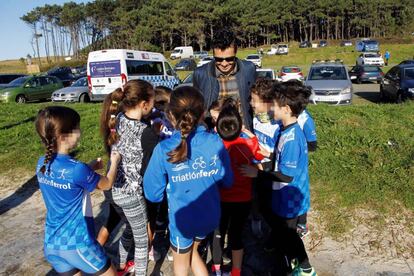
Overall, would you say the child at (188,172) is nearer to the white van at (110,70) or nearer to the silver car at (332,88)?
the silver car at (332,88)

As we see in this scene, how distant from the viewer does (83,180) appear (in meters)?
2.16

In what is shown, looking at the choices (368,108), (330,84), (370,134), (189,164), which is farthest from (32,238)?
(330,84)

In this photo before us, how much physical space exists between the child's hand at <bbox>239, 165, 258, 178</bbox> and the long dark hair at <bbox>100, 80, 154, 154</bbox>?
87 cm

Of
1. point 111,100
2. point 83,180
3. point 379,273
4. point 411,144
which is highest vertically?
point 111,100

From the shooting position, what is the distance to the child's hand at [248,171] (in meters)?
2.60

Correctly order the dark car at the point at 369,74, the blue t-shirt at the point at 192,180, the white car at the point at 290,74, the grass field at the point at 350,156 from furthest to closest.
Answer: the dark car at the point at 369,74 → the white car at the point at 290,74 → the grass field at the point at 350,156 → the blue t-shirt at the point at 192,180

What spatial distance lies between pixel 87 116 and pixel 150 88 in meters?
7.26

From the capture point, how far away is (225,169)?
2.37m

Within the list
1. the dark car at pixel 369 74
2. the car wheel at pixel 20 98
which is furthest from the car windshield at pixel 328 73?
the car wheel at pixel 20 98

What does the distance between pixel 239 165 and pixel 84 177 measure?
110cm

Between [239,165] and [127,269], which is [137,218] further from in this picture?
[239,165]

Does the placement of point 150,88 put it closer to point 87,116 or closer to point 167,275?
point 167,275

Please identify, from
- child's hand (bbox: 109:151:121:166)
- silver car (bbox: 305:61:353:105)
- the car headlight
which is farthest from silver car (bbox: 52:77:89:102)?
child's hand (bbox: 109:151:121:166)

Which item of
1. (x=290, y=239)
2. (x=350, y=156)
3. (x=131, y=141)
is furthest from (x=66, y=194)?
(x=350, y=156)
